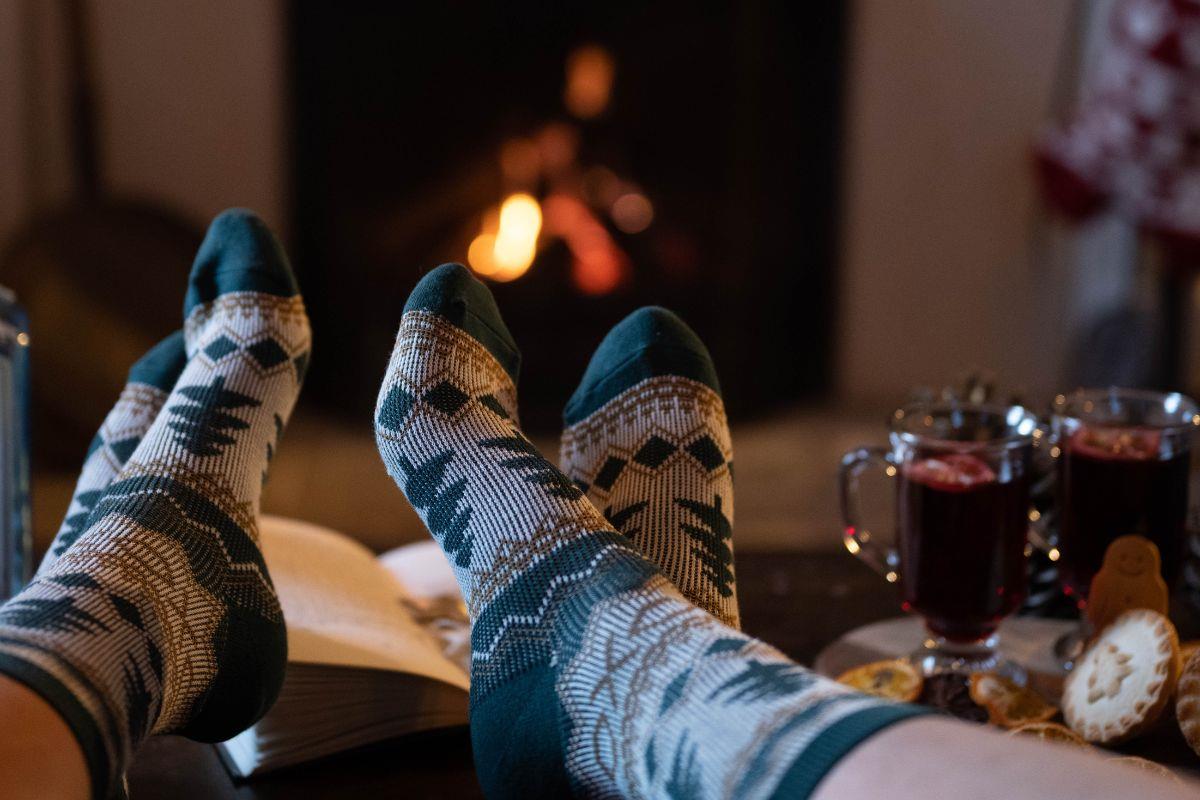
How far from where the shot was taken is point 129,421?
918 mm

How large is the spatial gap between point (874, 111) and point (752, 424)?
2.06ft

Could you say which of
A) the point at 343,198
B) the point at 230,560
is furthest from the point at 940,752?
the point at 343,198

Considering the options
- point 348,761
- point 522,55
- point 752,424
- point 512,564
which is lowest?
point 752,424

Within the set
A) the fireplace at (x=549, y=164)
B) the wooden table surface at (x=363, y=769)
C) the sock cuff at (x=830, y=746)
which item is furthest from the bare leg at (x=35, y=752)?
the fireplace at (x=549, y=164)

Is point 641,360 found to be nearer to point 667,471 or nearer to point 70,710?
point 667,471

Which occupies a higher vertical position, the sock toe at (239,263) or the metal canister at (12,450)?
the sock toe at (239,263)

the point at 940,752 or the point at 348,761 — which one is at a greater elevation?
the point at 940,752

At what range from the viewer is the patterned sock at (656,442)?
0.75m

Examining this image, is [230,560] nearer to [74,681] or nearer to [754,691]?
→ [74,681]

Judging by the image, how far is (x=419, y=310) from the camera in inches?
31.2

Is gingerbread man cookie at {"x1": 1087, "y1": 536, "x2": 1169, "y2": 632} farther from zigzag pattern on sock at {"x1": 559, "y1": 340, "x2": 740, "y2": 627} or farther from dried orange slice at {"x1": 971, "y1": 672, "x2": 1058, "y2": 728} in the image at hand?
zigzag pattern on sock at {"x1": 559, "y1": 340, "x2": 740, "y2": 627}

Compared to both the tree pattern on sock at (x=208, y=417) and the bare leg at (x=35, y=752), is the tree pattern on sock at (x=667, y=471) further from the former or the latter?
the bare leg at (x=35, y=752)

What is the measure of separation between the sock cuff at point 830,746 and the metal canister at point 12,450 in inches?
21.4

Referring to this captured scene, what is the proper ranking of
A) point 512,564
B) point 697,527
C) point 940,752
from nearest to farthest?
point 940,752, point 512,564, point 697,527
